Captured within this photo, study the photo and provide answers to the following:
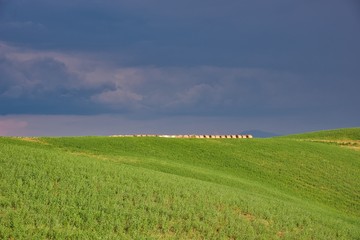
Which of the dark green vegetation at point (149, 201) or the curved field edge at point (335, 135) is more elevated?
the curved field edge at point (335, 135)

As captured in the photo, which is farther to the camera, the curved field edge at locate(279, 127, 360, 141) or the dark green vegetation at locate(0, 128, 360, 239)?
the curved field edge at locate(279, 127, 360, 141)

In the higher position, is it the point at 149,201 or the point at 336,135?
the point at 336,135

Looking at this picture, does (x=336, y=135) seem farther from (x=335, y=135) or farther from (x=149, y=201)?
(x=149, y=201)

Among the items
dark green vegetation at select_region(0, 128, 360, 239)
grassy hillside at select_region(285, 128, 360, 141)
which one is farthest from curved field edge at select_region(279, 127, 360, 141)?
dark green vegetation at select_region(0, 128, 360, 239)

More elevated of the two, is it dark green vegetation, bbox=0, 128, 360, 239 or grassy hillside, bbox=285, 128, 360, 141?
grassy hillside, bbox=285, 128, 360, 141

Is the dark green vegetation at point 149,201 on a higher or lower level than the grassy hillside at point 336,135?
lower

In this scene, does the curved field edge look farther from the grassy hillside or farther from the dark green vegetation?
the dark green vegetation

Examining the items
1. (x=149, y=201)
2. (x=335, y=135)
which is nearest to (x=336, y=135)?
(x=335, y=135)

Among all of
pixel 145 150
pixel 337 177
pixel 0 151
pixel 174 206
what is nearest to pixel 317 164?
pixel 337 177

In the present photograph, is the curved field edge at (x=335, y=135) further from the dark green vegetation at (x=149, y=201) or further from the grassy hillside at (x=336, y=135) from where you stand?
the dark green vegetation at (x=149, y=201)

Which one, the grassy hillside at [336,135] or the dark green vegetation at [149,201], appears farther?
the grassy hillside at [336,135]

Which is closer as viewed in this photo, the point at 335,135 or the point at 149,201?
the point at 149,201

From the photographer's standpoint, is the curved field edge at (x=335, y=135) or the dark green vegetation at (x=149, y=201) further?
the curved field edge at (x=335, y=135)

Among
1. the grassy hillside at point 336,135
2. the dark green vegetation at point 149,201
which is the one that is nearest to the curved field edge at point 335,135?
the grassy hillside at point 336,135
